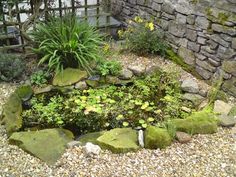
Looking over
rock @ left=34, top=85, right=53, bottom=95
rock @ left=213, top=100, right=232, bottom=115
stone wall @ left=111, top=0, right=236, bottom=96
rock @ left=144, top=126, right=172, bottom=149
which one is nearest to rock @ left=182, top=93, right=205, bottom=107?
rock @ left=213, top=100, right=232, bottom=115

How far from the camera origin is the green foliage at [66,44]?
14.1 feet

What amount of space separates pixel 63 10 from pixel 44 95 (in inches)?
64.6

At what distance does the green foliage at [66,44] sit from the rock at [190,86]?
112 cm

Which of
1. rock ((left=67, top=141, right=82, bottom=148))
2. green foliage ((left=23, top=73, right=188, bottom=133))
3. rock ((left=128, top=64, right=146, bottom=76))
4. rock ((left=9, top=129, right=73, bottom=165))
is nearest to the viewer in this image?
rock ((left=9, top=129, right=73, bottom=165))

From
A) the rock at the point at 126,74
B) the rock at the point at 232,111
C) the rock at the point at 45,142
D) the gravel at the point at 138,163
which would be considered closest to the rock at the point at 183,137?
the gravel at the point at 138,163

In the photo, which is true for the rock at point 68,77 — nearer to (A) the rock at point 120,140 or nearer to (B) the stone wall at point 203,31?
Answer: (A) the rock at point 120,140

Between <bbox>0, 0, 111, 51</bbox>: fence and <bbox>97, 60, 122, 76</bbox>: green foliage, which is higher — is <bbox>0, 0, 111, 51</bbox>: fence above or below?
above

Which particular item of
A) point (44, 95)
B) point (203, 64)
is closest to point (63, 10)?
point (44, 95)

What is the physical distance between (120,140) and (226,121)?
1118mm

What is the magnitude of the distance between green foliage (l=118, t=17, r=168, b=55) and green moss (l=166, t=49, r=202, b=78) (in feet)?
0.30

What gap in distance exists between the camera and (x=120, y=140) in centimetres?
316

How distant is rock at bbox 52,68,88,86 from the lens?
167 inches

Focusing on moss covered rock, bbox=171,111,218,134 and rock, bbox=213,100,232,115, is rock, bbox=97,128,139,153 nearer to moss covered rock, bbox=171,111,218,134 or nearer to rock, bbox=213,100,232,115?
moss covered rock, bbox=171,111,218,134

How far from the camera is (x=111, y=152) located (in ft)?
10.1
